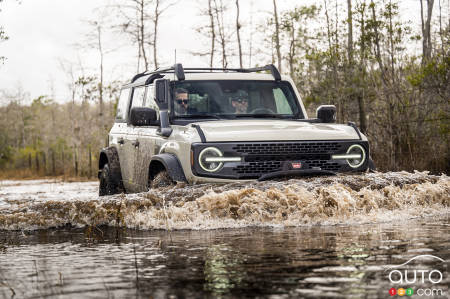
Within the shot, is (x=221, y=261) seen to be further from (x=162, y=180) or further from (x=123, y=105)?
(x=123, y=105)

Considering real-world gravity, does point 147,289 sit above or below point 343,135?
below

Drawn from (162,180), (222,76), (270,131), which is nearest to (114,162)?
(222,76)

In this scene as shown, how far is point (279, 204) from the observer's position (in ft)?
23.4

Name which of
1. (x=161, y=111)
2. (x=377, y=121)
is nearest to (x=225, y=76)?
(x=161, y=111)

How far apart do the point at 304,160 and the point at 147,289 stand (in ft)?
12.1

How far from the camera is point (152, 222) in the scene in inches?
296

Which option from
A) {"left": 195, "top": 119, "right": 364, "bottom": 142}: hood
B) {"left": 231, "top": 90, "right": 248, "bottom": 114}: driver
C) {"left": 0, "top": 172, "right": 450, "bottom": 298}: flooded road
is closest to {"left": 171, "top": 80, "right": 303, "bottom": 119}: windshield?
{"left": 231, "top": 90, "right": 248, "bottom": 114}: driver

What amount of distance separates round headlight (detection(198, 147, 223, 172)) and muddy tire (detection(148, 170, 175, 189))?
48 cm

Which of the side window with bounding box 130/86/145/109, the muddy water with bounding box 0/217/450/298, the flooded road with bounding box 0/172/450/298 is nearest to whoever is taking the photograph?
the muddy water with bounding box 0/217/450/298

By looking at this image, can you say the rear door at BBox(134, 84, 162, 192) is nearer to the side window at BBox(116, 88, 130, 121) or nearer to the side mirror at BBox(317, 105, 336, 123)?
the side window at BBox(116, 88, 130, 121)

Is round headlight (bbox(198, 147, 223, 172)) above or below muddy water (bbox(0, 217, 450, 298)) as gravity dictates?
above

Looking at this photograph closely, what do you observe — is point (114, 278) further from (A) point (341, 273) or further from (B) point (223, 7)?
(B) point (223, 7)

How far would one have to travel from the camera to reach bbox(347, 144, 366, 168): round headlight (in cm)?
786

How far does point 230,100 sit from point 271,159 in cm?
140
